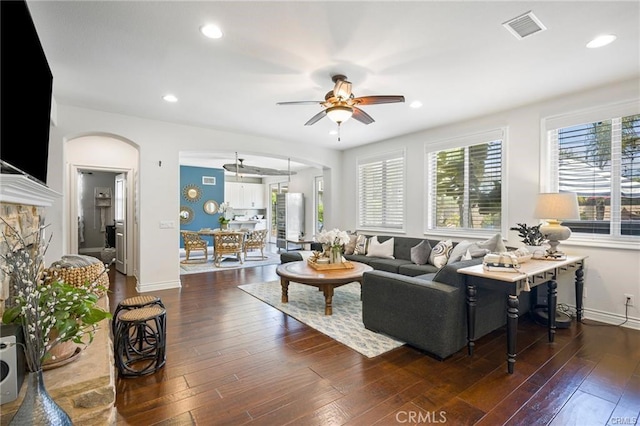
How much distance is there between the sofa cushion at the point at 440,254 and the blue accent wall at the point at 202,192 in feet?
24.6

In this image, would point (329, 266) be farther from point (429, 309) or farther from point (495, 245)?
point (495, 245)

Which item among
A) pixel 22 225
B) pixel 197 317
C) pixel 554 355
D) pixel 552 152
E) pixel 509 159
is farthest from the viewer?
pixel 509 159

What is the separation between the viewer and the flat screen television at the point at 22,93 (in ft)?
5.13

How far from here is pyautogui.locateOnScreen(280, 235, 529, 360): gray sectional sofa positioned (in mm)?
2619

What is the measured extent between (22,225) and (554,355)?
4.39 meters

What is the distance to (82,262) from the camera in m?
2.56

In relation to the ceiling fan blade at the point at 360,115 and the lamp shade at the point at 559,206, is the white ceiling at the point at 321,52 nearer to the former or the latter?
the ceiling fan blade at the point at 360,115

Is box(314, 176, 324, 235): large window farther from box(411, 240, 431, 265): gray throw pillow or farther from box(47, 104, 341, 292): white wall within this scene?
box(411, 240, 431, 265): gray throw pillow

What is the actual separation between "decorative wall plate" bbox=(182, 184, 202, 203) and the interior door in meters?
2.78

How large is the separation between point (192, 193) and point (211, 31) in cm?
789

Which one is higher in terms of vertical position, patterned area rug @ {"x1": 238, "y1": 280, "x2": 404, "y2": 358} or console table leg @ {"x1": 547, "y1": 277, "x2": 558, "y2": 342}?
console table leg @ {"x1": 547, "y1": 277, "x2": 558, "y2": 342}

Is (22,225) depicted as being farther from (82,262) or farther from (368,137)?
(368,137)

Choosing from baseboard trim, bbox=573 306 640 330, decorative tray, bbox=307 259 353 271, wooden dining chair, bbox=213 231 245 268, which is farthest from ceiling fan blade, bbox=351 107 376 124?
wooden dining chair, bbox=213 231 245 268

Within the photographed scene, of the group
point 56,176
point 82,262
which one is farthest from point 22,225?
point 56,176
